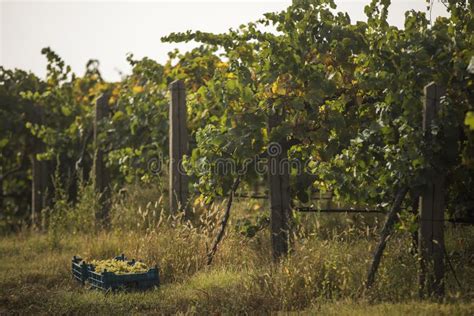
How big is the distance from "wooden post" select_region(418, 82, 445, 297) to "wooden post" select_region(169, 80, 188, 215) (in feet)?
12.0

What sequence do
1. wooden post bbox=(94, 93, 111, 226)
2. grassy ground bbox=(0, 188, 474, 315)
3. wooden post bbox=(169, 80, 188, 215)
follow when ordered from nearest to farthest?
grassy ground bbox=(0, 188, 474, 315), wooden post bbox=(169, 80, 188, 215), wooden post bbox=(94, 93, 111, 226)

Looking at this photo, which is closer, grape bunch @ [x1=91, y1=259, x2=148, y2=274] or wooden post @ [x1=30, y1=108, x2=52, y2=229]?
grape bunch @ [x1=91, y1=259, x2=148, y2=274]

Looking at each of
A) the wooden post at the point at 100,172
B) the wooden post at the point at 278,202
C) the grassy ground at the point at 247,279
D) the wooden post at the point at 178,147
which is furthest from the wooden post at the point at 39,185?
the wooden post at the point at 278,202

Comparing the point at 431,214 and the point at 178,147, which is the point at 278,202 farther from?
the point at 178,147

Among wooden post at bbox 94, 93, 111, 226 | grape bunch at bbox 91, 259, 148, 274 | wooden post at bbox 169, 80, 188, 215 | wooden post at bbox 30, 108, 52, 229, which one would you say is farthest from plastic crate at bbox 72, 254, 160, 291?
wooden post at bbox 30, 108, 52, 229

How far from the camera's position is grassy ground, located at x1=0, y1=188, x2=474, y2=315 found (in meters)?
5.73

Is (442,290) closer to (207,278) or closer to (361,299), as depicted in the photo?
(361,299)

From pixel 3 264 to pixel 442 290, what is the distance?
5.50 m

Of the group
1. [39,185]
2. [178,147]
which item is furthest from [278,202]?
[39,185]

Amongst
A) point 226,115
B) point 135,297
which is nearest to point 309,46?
point 226,115

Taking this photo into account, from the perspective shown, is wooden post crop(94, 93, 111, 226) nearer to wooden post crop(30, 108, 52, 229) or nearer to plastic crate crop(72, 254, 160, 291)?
wooden post crop(30, 108, 52, 229)

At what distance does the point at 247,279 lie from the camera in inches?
252

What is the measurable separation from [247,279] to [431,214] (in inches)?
69.5

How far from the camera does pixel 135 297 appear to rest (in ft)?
21.8
